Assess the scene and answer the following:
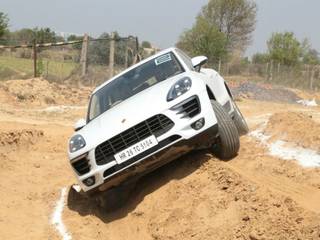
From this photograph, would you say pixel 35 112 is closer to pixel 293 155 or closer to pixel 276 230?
pixel 293 155

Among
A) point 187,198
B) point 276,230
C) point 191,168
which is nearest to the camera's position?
point 276,230

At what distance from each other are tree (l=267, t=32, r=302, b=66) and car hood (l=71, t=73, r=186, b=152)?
53.4 meters

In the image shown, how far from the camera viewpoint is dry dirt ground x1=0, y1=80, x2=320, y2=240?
582 cm

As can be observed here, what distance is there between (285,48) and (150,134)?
5614 cm

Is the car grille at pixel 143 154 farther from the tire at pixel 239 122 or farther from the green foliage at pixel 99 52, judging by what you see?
the green foliage at pixel 99 52

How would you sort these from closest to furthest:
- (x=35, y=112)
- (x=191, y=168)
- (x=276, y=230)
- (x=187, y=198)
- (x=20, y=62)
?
1. (x=276, y=230)
2. (x=187, y=198)
3. (x=191, y=168)
4. (x=35, y=112)
5. (x=20, y=62)

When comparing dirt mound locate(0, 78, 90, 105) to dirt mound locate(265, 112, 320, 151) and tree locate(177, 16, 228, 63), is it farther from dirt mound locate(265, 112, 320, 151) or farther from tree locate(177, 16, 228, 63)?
tree locate(177, 16, 228, 63)

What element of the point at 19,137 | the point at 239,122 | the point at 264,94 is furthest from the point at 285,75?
the point at 239,122

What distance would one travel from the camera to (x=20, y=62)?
116 feet

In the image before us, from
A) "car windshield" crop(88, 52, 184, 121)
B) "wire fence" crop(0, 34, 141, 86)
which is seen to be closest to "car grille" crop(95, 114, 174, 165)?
"car windshield" crop(88, 52, 184, 121)

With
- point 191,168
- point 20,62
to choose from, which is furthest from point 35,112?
point 20,62

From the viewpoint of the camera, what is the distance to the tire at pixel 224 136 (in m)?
7.60

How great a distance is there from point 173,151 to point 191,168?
2.11 feet

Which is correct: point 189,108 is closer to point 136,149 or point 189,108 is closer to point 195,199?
point 136,149
